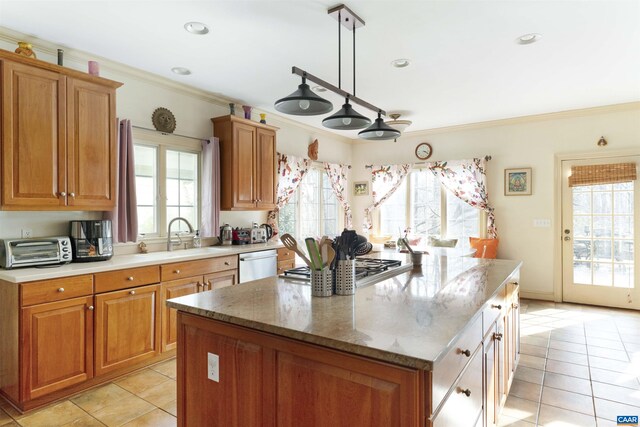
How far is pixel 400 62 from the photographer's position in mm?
3326

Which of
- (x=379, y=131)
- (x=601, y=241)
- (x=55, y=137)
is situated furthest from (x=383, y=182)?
(x=55, y=137)

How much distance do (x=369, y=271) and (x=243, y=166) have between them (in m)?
2.48

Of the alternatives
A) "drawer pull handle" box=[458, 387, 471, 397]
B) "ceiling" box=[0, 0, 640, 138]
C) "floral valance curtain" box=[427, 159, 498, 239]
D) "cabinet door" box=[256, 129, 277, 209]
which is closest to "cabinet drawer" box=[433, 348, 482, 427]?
"drawer pull handle" box=[458, 387, 471, 397]

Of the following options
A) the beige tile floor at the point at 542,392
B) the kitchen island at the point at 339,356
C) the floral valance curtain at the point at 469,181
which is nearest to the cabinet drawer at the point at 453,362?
the kitchen island at the point at 339,356

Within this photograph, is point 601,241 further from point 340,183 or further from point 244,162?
point 244,162

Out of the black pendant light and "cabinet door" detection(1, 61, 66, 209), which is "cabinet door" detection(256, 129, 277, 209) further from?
"cabinet door" detection(1, 61, 66, 209)

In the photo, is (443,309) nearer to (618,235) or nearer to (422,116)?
(422,116)

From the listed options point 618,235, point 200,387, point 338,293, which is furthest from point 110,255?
point 618,235

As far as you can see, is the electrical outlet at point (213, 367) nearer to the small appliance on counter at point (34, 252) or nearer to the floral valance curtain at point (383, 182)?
the small appliance on counter at point (34, 252)

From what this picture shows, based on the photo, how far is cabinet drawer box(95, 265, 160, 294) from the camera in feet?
8.96

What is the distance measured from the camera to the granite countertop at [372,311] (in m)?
1.17

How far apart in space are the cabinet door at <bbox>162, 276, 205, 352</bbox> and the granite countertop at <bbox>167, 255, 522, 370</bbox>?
4.69 feet

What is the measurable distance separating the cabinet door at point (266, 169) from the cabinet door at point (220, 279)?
997mm

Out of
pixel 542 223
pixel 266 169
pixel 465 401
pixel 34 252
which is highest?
pixel 266 169
